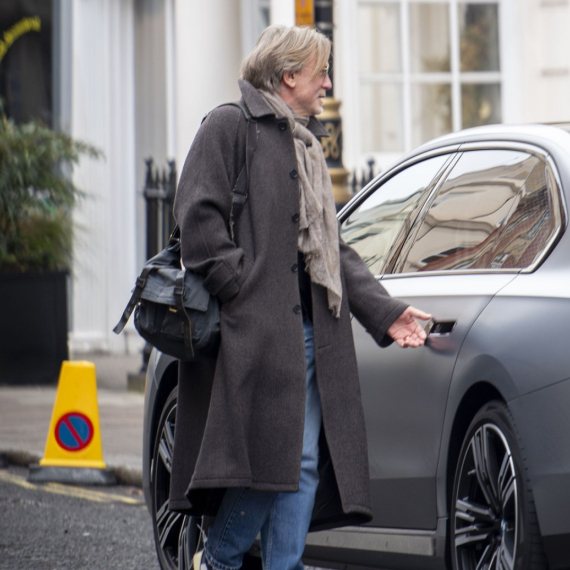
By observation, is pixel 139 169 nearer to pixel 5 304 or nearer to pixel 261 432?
pixel 5 304

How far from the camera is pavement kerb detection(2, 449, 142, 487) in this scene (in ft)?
25.1

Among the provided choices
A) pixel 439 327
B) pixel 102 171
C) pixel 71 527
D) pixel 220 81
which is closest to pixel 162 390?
pixel 439 327

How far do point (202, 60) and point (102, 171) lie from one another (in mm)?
3138

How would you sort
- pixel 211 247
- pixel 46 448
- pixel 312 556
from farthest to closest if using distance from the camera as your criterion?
pixel 46 448
pixel 312 556
pixel 211 247

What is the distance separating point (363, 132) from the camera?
12.5 metres

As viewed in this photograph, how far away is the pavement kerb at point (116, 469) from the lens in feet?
25.1

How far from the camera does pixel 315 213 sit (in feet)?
12.6

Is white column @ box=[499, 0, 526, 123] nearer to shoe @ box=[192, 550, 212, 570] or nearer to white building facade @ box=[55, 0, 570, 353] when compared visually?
white building facade @ box=[55, 0, 570, 353]

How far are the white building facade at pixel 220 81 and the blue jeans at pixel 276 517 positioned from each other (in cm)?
654

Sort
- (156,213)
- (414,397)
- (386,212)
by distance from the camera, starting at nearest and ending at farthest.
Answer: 1. (414,397)
2. (386,212)
3. (156,213)

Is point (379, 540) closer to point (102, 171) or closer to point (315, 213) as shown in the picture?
point (315, 213)

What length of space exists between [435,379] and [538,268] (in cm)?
49

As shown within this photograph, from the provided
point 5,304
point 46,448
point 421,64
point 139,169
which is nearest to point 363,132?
point 421,64

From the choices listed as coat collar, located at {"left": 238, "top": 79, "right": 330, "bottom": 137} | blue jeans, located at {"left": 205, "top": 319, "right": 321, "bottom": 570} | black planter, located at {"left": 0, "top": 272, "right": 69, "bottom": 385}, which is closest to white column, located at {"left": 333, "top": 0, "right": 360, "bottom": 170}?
black planter, located at {"left": 0, "top": 272, "right": 69, "bottom": 385}
